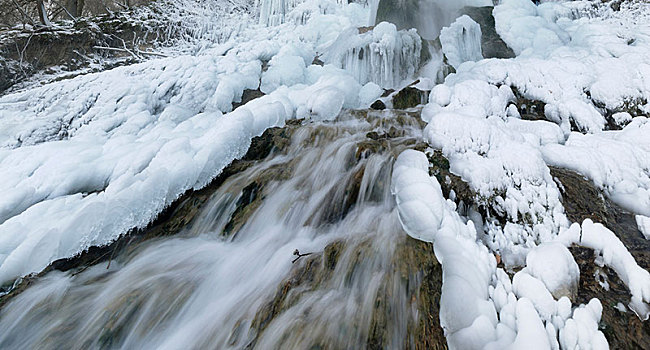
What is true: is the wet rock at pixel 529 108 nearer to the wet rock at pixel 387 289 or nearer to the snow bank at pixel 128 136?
the snow bank at pixel 128 136

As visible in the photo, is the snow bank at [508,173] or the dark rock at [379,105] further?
the dark rock at [379,105]

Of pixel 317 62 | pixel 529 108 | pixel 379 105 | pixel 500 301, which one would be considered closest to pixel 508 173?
pixel 500 301

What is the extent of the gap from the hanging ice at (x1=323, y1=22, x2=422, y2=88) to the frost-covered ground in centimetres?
5

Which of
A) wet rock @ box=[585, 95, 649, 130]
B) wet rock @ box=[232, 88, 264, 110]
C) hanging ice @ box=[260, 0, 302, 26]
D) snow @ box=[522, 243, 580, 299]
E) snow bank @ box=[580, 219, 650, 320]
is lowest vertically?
wet rock @ box=[232, 88, 264, 110]

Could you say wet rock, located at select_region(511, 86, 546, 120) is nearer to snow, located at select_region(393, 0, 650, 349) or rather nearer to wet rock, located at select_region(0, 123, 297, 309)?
snow, located at select_region(393, 0, 650, 349)

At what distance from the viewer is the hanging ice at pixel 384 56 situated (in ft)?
A: 22.2

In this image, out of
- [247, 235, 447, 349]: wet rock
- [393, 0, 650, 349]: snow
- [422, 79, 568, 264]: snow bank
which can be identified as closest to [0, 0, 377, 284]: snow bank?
[247, 235, 447, 349]: wet rock

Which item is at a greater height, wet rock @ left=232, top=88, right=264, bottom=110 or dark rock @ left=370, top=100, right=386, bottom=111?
wet rock @ left=232, top=88, right=264, bottom=110

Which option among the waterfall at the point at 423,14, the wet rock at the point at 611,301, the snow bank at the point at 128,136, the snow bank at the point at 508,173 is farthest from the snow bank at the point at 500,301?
the waterfall at the point at 423,14

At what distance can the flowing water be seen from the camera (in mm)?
1666

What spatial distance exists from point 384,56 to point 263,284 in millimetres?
6179

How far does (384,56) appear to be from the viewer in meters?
6.77

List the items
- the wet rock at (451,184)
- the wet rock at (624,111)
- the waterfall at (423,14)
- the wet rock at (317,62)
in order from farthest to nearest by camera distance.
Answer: the waterfall at (423,14) < the wet rock at (317,62) < the wet rock at (624,111) < the wet rock at (451,184)

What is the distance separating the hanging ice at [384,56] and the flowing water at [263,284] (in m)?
4.36
